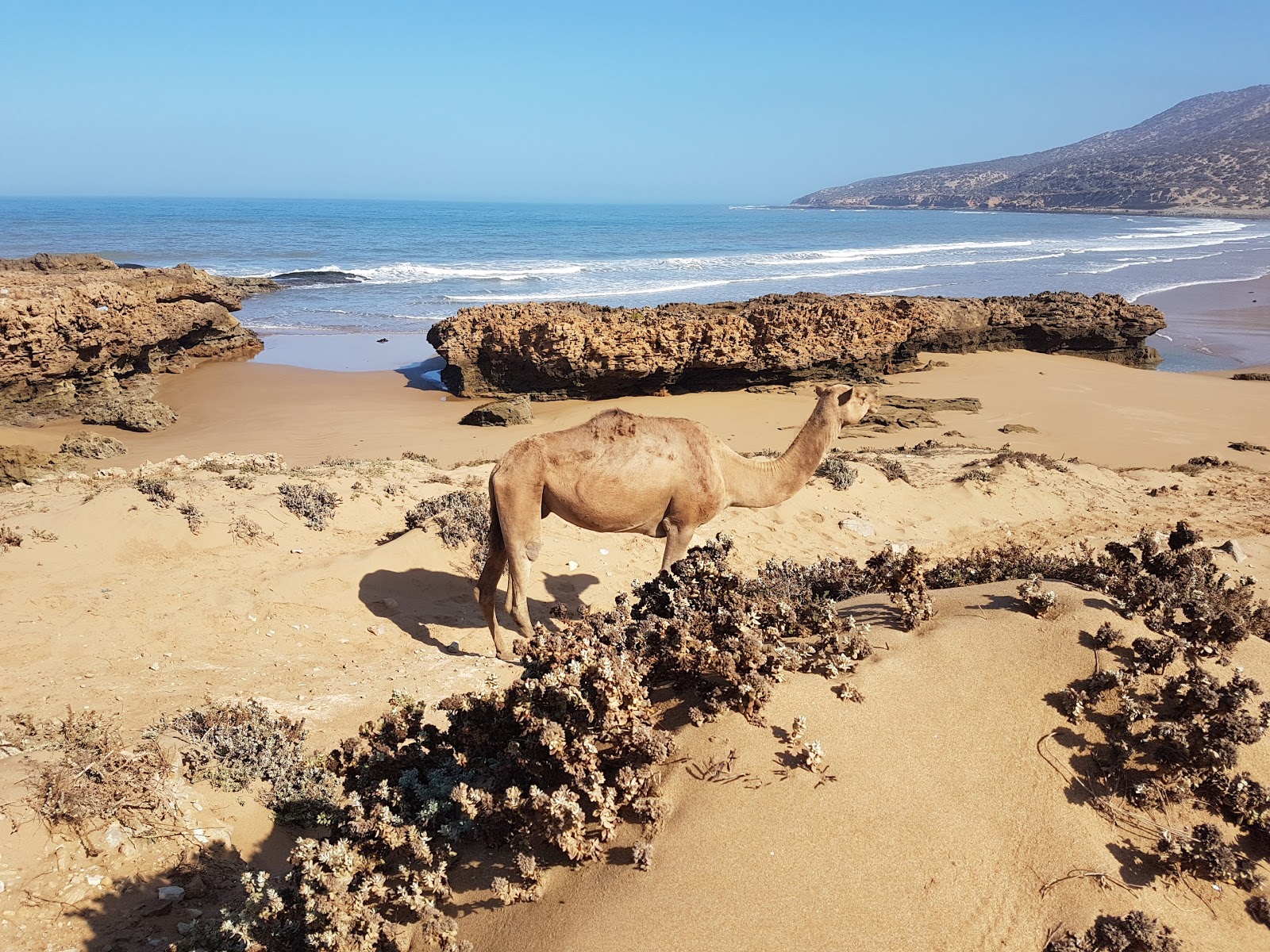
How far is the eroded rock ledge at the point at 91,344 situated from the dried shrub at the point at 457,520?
10.5 metres

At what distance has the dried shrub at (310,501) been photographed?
9133mm

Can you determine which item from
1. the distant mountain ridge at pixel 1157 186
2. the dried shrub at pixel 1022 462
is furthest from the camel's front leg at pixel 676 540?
the distant mountain ridge at pixel 1157 186

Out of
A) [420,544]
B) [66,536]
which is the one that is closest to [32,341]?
[66,536]

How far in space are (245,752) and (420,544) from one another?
4049 mm

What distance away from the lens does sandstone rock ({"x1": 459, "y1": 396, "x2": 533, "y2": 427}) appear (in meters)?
16.7

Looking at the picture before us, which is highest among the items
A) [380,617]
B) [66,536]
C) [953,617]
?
[953,617]

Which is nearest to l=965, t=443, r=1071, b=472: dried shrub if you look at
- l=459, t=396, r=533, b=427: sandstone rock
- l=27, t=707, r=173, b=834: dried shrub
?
l=459, t=396, r=533, b=427: sandstone rock

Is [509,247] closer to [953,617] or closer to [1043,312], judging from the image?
[1043,312]

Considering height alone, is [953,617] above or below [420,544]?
above

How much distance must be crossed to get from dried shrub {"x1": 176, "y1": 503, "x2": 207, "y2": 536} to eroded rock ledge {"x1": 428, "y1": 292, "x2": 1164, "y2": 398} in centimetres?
1044

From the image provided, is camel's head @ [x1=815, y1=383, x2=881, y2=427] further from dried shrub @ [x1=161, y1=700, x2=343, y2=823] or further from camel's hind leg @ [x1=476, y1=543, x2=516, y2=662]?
dried shrub @ [x1=161, y1=700, x2=343, y2=823]

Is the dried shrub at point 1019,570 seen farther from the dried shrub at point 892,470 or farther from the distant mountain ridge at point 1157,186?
the distant mountain ridge at point 1157,186

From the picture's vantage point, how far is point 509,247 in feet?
210

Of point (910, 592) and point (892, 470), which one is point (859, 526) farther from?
point (910, 592)
